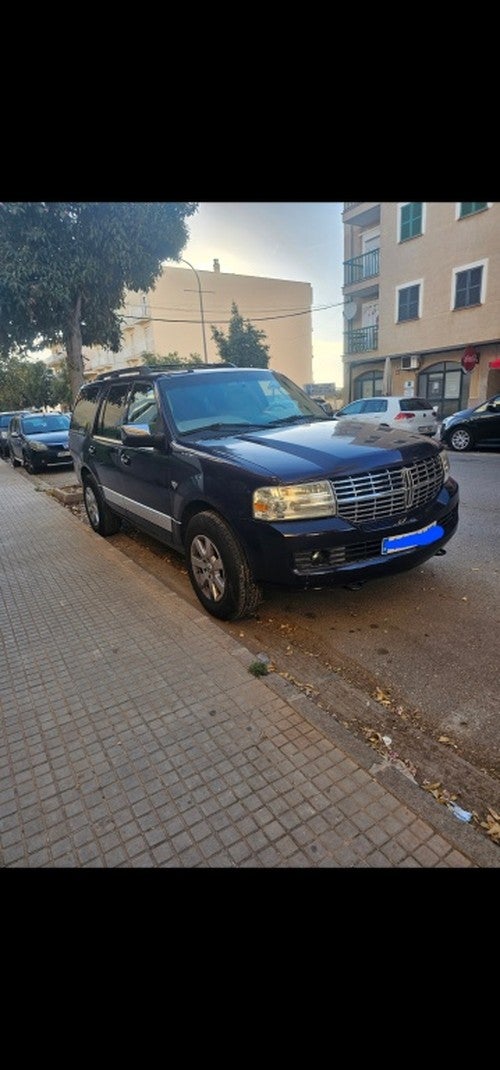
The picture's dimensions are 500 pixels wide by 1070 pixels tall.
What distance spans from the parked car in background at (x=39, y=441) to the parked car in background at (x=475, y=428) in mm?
9769

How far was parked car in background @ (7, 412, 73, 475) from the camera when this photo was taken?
513 inches

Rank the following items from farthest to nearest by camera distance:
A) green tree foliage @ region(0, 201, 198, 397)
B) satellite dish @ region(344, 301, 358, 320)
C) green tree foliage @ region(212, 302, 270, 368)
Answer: green tree foliage @ region(212, 302, 270, 368) → satellite dish @ region(344, 301, 358, 320) → green tree foliage @ region(0, 201, 198, 397)

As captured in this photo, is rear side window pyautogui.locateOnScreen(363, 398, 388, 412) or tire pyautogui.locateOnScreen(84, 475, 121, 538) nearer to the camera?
tire pyautogui.locateOnScreen(84, 475, 121, 538)

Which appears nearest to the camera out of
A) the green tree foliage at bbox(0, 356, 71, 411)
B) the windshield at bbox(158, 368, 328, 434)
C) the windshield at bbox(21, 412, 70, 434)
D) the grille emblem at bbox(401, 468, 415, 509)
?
the grille emblem at bbox(401, 468, 415, 509)

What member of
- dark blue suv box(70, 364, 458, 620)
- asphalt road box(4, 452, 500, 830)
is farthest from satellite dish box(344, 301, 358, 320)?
asphalt road box(4, 452, 500, 830)

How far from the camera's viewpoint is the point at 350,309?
24906 mm

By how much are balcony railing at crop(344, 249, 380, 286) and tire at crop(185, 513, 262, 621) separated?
2304 cm

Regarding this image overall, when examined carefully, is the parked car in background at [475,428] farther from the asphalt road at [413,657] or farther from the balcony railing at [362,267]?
the balcony railing at [362,267]

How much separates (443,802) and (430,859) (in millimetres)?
312

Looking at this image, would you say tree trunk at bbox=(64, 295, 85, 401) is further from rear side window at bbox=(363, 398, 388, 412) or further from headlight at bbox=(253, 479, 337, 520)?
headlight at bbox=(253, 479, 337, 520)

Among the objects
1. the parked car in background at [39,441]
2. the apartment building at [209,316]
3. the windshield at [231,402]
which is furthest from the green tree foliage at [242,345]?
the windshield at [231,402]
